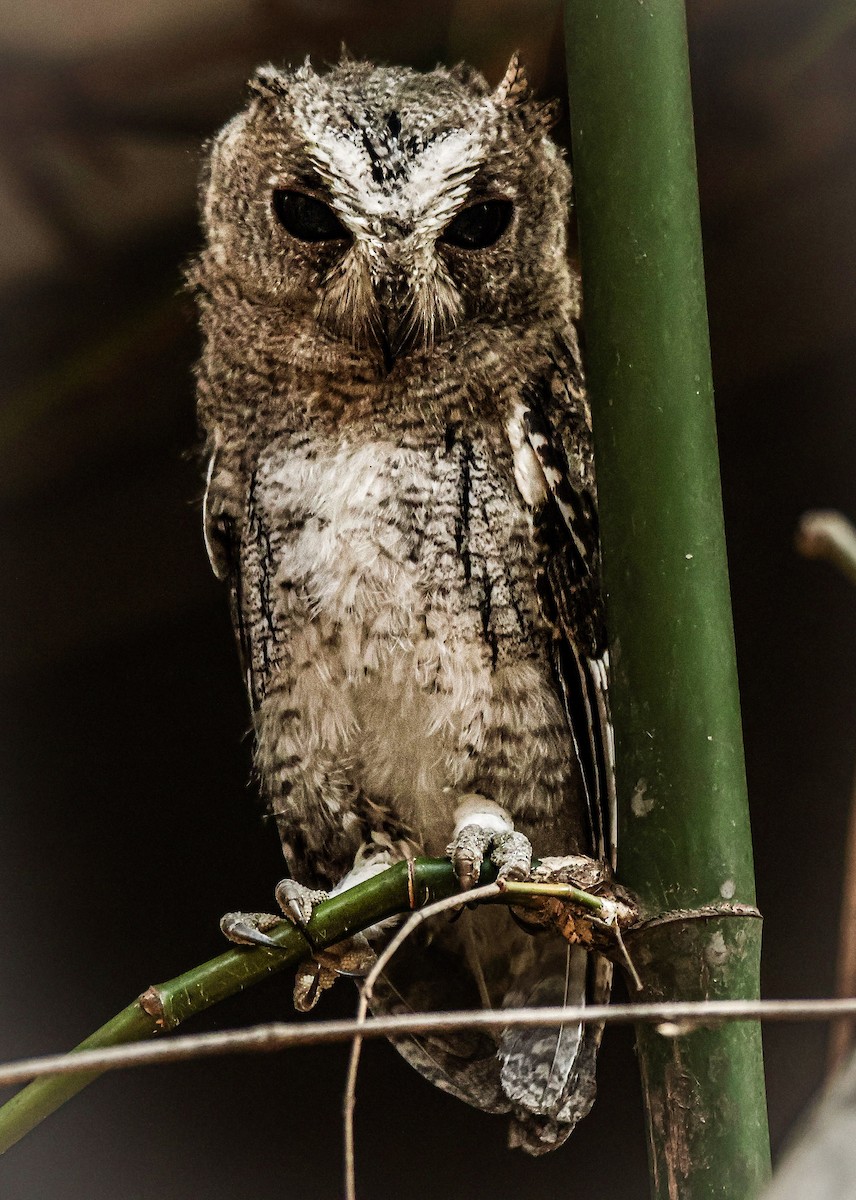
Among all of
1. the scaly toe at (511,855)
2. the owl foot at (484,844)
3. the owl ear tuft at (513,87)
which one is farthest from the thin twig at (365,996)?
the owl ear tuft at (513,87)

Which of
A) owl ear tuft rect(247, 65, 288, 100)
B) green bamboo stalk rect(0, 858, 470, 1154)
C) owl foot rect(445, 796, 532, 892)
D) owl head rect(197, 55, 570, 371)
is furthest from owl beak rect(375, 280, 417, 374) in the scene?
green bamboo stalk rect(0, 858, 470, 1154)

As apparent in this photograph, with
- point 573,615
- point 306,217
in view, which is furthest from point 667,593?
point 306,217

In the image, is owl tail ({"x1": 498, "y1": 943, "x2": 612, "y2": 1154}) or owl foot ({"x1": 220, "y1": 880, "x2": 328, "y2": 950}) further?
owl tail ({"x1": 498, "y1": 943, "x2": 612, "y2": 1154})

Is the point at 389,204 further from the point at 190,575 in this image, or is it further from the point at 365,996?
the point at 365,996

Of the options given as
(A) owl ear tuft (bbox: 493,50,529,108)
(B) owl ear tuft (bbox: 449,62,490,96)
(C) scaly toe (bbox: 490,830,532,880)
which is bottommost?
(C) scaly toe (bbox: 490,830,532,880)

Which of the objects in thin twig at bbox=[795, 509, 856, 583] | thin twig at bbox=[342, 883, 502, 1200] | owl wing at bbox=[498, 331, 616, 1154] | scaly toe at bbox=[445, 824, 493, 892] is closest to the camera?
thin twig at bbox=[795, 509, 856, 583]

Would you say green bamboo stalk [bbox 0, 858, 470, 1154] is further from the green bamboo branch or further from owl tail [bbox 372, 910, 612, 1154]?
owl tail [bbox 372, 910, 612, 1154]

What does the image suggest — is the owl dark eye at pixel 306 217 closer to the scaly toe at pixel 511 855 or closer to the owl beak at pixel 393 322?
the owl beak at pixel 393 322
